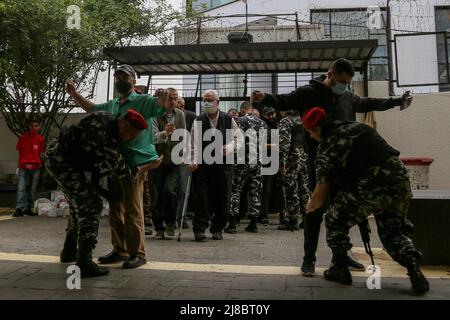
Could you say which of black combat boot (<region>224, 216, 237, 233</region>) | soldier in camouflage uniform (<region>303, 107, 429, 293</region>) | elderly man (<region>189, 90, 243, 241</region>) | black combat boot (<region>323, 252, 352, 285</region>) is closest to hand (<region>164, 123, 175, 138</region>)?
elderly man (<region>189, 90, 243, 241</region>)

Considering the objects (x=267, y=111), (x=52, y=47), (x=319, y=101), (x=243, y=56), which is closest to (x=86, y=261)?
(x=319, y=101)

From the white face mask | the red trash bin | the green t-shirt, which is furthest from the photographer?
the red trash bin

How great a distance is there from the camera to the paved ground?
10.4 feet

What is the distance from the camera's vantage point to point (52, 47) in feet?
29.0

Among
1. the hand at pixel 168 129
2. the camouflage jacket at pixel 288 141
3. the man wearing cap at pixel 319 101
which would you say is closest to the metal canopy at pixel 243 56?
the camouflage jacket at pixel 288 141

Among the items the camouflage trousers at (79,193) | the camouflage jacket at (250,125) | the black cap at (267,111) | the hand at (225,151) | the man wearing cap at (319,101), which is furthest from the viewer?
the black cap at (267,111)

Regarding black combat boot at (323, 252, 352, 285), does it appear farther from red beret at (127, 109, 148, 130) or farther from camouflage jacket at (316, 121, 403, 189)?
red beret at (127, 109, 148, 130)

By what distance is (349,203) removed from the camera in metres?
3.24

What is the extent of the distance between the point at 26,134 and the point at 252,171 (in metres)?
5.20

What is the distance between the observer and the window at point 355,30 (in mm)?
12957

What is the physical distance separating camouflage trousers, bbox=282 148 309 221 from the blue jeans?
17.7 feet

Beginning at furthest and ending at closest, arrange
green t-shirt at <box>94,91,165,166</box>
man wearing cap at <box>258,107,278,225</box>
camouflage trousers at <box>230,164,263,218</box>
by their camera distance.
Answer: man wearing cap at <box>258,107,278,225</box>
camouflage trousers at <box>230,164,263,218</box>
green t-shirt at <box>94,91,165,166</box>

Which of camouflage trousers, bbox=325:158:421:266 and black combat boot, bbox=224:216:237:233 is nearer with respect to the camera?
camouflage trousers, bbox=325:158:421:266

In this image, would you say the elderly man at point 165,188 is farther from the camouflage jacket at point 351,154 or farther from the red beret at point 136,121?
the camouflage jacket at point 351,154
